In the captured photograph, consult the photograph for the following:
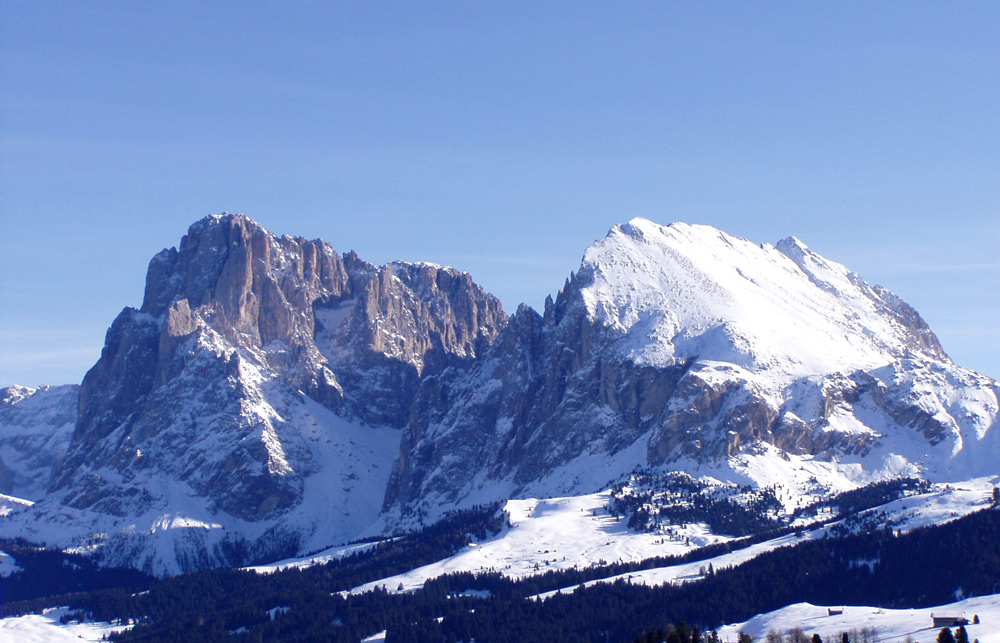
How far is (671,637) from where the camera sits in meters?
184
